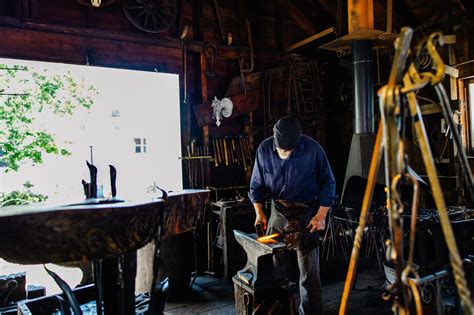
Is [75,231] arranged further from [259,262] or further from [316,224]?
[316,224]

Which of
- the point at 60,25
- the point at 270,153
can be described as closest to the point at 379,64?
the point at 270,153

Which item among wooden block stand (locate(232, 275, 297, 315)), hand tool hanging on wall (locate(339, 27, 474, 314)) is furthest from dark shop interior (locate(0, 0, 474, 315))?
hand tool hanging on wall (locate(339, 27, 474, 314))

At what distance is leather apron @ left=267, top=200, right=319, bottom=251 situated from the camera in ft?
10.4

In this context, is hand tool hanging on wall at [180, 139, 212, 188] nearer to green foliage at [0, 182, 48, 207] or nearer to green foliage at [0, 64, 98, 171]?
green foliage at [0, 64, 98, 171]

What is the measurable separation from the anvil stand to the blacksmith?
19.7 inches

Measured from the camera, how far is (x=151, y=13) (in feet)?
15.7

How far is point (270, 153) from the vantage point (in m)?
3.47

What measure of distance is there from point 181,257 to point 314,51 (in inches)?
170

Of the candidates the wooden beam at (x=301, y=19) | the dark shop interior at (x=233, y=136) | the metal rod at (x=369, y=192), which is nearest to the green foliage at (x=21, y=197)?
the dark shop interior at (x=233, y=136)

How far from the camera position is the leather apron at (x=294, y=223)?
3.17 meters

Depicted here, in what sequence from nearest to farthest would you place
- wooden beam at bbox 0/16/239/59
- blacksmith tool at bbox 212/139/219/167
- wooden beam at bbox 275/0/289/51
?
wooden beam at bbox 0/16/239/59 < blacksmith tool at bbox 212/139/219/167 < wooden beam at bbox 275/0/289/51

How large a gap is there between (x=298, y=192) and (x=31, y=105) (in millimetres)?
3429

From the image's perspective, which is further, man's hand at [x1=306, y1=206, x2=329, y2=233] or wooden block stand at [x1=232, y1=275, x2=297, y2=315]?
man's hand at [x1=306, y1=206, x2=329, y2=233]

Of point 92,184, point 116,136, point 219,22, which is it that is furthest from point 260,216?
point 219,22
